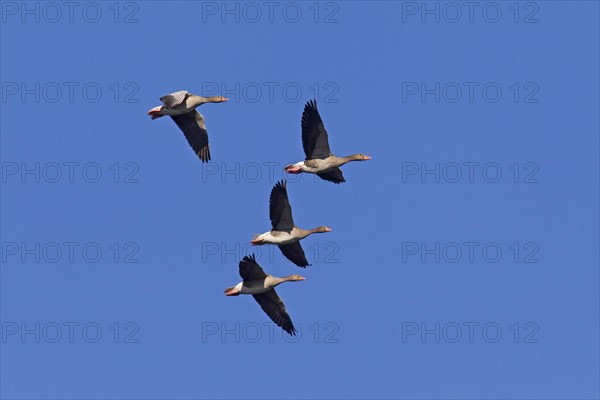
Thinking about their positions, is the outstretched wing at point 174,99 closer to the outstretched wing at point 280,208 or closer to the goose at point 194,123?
the goose at point 194,123

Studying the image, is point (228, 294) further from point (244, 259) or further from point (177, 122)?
point (177, 122)

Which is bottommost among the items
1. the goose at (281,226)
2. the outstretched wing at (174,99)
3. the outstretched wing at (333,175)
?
the goose at (281,226)

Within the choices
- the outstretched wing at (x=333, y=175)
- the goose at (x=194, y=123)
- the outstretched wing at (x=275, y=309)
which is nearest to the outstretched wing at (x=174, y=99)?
the goose at (x=194, y=123)

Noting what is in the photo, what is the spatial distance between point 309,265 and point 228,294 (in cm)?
347

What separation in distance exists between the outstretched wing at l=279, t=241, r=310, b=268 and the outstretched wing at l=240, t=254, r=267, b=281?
242 cm

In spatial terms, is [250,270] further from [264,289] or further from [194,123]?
[194,123]

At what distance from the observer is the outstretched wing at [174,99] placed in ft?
151

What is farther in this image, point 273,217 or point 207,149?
point 207,149

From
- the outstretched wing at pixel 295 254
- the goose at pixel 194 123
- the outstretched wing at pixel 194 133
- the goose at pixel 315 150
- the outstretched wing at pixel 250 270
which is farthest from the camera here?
the outstretched wing at pixel 194 133

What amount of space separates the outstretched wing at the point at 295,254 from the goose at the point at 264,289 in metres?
0.52

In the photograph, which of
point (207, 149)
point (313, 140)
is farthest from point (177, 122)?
point (313, 140)

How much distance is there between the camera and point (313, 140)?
150ft

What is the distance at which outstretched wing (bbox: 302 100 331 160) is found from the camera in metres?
45.7

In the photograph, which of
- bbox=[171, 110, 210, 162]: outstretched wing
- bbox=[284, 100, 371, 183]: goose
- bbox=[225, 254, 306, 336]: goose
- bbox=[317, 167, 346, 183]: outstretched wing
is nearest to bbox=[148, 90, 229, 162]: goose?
bbox=[171, 110, 210, 162]: outstretched wing
